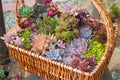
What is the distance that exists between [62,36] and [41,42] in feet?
0.36

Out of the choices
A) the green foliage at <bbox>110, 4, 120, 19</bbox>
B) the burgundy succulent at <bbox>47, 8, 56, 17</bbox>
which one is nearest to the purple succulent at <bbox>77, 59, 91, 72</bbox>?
the burgundy succulent at <bbox>47, 8, 56, 17</bbox>

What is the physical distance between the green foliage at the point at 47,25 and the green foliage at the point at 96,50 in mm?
195

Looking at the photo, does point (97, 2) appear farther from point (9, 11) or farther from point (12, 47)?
point (9, 11)

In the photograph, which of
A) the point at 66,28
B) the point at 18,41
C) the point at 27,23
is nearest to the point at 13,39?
the point at 18,41

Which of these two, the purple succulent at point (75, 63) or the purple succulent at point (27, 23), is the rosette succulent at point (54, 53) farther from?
the purple succulent at point (27, 23)

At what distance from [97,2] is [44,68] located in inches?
14.6

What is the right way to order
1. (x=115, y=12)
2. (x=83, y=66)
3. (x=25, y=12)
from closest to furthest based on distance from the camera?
(x=83, y=66) → (x=25, y=12) → (x=115, y=12)

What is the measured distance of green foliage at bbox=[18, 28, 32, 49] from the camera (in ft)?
4.13

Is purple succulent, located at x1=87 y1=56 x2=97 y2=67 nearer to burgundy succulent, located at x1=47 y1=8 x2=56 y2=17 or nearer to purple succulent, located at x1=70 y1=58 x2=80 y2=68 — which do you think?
purple succulent, located at x1=70 y1=58 x2=80 y2=68

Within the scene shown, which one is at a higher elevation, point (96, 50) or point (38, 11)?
point (38, 11)

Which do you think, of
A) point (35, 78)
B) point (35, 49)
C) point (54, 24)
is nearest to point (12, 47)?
point (35, 49)

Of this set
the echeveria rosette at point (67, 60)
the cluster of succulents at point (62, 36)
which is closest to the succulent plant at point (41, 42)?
the cluster of succulents at point (62, 36)

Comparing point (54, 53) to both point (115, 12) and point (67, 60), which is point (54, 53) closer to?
point (67, 60)

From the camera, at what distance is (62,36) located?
4.20 feet
